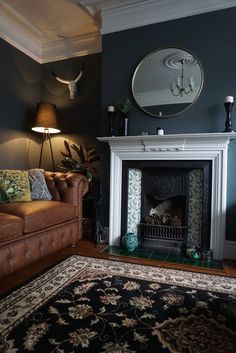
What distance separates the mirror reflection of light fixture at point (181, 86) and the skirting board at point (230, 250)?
5.51ft

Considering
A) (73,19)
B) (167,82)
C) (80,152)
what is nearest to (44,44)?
(73,19)

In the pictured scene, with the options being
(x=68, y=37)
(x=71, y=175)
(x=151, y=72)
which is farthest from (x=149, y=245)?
(x=68, y=37)

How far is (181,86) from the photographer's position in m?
2.71

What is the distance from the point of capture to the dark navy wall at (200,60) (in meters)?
2.55

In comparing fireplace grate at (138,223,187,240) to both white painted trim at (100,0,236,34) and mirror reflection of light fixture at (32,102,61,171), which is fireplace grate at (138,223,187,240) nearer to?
mirror reflection of light fixture at (32,102,61,171)

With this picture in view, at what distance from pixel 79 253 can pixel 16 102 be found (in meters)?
2.44

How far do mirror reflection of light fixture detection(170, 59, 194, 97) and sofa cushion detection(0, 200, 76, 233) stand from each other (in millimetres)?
1781

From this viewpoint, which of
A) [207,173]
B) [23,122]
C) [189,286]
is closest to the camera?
[189,286]

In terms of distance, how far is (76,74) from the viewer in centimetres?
374

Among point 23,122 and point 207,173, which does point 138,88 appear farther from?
point 23,122

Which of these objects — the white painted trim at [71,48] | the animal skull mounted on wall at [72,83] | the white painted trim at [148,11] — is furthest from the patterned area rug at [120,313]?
the white painted trim at [71,48]

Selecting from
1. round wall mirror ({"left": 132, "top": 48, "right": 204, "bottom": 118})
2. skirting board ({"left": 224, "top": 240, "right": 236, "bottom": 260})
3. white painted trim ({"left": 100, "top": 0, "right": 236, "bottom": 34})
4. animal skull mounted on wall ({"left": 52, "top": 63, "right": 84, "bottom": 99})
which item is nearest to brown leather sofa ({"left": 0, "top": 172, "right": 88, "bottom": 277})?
round wall mirror ({"left": 132, "top": 48, "right": 204, "bottom": 118})

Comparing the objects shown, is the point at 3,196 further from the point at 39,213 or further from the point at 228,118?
the point at 228,118

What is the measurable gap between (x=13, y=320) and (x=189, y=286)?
126cm
